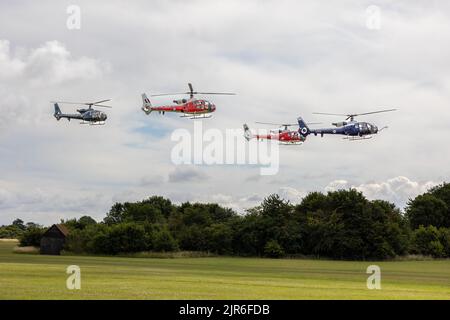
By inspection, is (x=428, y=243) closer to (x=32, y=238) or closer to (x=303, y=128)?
(x=303, y=128)

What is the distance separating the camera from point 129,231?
112188 millimetres

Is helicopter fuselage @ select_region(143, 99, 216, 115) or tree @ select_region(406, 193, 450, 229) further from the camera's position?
tree @ select_region(406, 193, 450, 229)

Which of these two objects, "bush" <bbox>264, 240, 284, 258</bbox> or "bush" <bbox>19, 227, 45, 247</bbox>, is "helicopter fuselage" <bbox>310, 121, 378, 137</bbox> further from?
"bush" <bbox>19, 227, 45, 247</bbox>

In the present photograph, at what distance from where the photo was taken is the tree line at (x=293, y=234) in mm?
112000

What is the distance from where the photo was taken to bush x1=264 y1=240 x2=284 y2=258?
373 ft

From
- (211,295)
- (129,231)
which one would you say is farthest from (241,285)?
(129,231)

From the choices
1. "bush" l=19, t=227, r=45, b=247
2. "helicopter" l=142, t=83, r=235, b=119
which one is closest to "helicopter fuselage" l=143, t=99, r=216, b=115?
"helicopter" l=142, t=83, r=235, b=119

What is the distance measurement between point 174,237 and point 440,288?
8232 cm

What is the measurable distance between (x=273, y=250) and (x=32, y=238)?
42.6 metres

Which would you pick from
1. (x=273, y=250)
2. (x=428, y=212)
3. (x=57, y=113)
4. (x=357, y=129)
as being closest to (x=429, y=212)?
(x=428, y=212)

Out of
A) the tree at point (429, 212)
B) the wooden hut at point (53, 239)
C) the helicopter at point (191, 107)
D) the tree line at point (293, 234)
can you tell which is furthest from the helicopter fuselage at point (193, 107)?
the tree at point (429, 212)

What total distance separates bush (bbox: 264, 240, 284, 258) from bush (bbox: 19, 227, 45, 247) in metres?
39.3

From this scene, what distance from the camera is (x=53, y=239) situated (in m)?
119

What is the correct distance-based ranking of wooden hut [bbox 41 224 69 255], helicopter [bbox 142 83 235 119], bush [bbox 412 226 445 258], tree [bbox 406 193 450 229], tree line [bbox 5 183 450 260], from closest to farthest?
helicopter [bbox 142 83 235 119]
tree line [bbox 5 183 450 260]
wooden hut [bbox 41 224 69 255]
bush [bbox 412 226 445 258]
tree [bbox 406 193 450 229]
